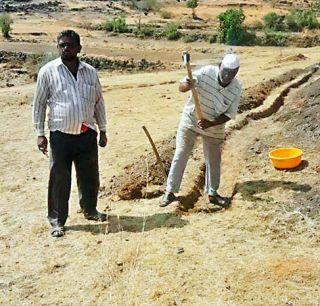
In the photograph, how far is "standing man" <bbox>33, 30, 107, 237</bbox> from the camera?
5281 mm

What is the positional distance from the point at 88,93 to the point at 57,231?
4.48 ft

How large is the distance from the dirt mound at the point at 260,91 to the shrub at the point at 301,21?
2176 cm

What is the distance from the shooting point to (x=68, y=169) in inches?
222

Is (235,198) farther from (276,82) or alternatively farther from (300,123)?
(276,82)

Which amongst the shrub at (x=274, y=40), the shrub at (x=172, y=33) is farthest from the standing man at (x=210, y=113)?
the shrub at (x=172, y=33)

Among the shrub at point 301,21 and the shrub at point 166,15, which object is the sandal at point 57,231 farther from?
the shrub at point 166,15

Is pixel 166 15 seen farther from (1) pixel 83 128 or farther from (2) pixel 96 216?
(1) pixel 83 128

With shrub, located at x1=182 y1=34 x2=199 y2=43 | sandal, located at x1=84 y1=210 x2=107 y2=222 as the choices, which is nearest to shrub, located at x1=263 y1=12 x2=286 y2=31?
shrub, located at x1=182 y1=34 x2=199 y2=43

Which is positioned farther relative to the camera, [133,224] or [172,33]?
[172,33]

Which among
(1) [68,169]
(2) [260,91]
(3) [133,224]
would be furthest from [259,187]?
(2) [260,91]

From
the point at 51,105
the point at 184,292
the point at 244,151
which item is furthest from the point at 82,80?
the point at 244,151

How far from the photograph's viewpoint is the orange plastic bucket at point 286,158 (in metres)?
7.11

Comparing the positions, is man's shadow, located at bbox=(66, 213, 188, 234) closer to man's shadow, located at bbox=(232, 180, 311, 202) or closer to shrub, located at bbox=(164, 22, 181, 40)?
man's shadow, located at bbox=(232, 180, 311, 202)

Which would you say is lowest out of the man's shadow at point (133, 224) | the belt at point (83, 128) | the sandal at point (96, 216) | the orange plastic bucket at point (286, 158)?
the man's shadow at point (133, 224)
